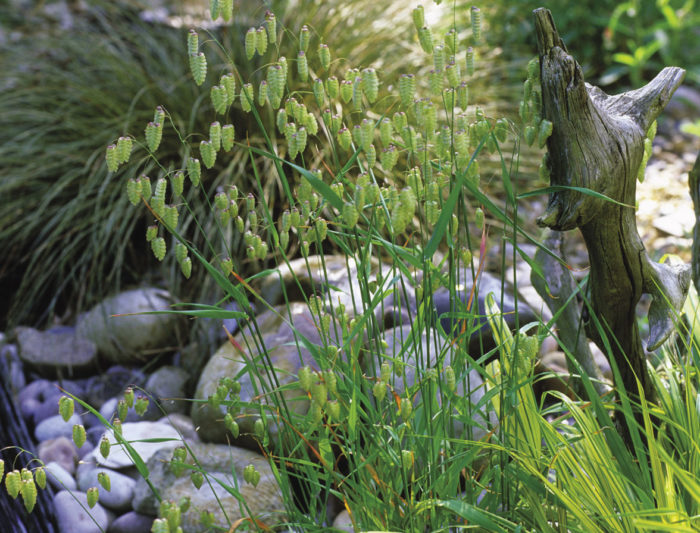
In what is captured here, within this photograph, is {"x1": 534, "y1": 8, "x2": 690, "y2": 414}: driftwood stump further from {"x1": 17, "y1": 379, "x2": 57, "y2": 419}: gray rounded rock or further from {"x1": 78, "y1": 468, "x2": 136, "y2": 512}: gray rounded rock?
{"x1": 17, "y1": 379, "x2": 57, "y2": 419}: gray rounded rock

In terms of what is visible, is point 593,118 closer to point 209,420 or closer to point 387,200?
point 387,200

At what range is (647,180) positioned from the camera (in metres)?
4.33

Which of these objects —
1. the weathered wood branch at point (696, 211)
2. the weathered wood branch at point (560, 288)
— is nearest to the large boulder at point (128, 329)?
the weathered wood branch at point (560, 288)

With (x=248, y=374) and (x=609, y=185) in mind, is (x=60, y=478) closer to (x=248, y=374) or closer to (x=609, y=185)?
(x=248, y=374)

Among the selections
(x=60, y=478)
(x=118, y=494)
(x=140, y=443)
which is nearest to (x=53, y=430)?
(x=60, y=478)

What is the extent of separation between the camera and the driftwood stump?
147 cm

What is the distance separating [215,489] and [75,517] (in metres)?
0.48

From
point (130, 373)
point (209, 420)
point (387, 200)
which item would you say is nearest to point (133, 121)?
point (130, 373)

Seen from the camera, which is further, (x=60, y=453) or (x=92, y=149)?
(x=92, y=149)

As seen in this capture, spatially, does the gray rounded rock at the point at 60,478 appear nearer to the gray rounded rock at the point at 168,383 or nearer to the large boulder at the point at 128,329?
the gray rounded rock at the point at 168,383

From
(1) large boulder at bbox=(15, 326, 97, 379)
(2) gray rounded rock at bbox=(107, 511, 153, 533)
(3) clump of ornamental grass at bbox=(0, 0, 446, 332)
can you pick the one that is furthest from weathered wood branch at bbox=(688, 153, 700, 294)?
(1) large boulder at bbox=(15, 326, 97, 379)

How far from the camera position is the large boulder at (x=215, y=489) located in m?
2.05

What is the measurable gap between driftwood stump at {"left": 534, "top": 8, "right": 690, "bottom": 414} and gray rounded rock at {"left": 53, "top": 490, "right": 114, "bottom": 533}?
1.55 meters

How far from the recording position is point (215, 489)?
2.18m
